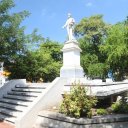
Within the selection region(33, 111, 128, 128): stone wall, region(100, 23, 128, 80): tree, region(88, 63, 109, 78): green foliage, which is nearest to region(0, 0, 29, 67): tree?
region(33, 111, 128, 128): stone wall

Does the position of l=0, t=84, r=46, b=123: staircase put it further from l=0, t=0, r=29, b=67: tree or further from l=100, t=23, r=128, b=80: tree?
l=100, t=23, r=128, b=80: tree

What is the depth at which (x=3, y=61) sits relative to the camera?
1872 cm

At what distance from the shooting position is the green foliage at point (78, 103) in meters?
12.2

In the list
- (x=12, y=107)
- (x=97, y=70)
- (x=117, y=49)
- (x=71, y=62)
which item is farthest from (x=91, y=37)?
(x=12, y=107)

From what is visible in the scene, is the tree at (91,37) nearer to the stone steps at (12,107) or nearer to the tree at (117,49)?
the tree at (117,49)

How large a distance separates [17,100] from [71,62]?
4.16 m

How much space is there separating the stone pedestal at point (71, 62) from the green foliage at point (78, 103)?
523cm

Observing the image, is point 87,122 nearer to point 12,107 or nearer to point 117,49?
point 12,107

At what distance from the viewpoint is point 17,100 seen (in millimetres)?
16703

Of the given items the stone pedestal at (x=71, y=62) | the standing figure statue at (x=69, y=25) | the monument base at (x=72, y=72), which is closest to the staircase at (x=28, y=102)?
the monument base at (x=72, y=72)

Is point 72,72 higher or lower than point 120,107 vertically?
higher

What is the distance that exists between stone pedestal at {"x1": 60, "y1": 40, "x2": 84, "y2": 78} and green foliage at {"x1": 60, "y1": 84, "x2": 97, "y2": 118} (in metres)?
5.23

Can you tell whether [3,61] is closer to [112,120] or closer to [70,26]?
[70,26]

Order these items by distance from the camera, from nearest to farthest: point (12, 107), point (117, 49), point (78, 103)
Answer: point (78, 103), point (12, 107), point (117, 49)
